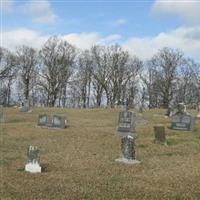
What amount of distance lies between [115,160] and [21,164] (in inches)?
120

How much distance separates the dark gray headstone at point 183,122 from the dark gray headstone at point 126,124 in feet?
11.3

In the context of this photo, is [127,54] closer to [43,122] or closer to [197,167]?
[43,122]

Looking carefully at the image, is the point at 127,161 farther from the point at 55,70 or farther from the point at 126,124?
the point at 55,70

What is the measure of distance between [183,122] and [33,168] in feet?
40.2

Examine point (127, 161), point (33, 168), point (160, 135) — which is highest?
point (160, 135)

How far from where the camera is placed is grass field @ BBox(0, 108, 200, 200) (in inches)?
415

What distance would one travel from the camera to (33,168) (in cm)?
1373

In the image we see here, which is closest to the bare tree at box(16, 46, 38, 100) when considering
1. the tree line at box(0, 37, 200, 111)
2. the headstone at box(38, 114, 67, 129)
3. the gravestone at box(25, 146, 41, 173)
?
the tree line at box(0, 37, 200, 111)

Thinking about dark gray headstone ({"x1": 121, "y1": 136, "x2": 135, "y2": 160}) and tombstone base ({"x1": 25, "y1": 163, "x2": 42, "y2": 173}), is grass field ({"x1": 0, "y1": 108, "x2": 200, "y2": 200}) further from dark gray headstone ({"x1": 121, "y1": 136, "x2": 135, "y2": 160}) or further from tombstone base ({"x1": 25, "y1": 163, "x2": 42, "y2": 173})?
dark gray headstone ({"x1": 121, "y1": 136, "x2": 135, "y2": 160})

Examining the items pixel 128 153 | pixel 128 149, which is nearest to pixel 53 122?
pixel 128 149

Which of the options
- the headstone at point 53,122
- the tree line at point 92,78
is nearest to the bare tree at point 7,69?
the tree line at point 92,78

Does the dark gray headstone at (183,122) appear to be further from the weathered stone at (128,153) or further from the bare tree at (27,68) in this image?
the bare tree at (27,68)

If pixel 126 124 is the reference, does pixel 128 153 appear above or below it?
below

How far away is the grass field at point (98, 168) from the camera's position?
1055 cm
